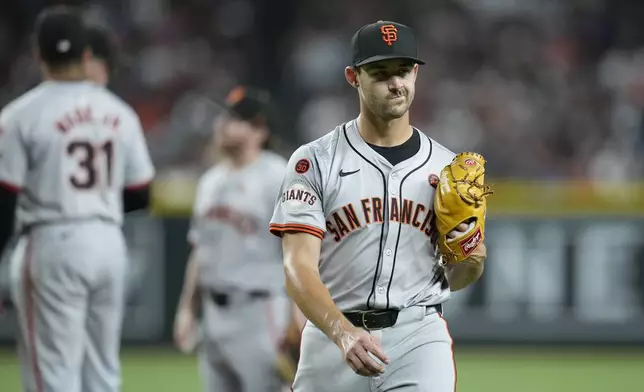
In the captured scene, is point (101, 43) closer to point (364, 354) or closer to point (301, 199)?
point (301, 199)

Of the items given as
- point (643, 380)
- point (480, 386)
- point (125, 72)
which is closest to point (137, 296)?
point (480, 386)

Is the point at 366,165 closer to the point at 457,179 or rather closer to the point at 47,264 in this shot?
the point at 457,179

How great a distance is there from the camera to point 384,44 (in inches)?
164

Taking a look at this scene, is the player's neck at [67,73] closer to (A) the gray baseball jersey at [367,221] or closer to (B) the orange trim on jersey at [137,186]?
(B) the orange trim on jersey at [137,186]

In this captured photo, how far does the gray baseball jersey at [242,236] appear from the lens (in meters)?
6.76

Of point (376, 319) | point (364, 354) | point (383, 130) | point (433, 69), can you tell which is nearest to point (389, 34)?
point (383, 130)

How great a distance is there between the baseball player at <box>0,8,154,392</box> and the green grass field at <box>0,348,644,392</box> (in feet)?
11.4

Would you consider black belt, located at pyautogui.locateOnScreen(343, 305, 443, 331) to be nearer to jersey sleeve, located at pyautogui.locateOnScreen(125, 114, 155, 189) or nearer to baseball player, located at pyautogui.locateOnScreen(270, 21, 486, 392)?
baseball player, located at pyautogui.locateOnScreen(270, 21, 486, 392)

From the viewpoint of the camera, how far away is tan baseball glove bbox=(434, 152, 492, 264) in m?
4.12

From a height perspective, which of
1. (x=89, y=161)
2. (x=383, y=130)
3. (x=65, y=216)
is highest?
(x=383, y=130)

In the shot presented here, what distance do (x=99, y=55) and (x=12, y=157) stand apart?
793mm

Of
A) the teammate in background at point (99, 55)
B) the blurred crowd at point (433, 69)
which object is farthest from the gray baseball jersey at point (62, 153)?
the blurred crowd at point (433, 69)

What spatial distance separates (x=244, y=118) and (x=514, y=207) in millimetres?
5315

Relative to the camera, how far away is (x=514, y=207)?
11.6 metres
